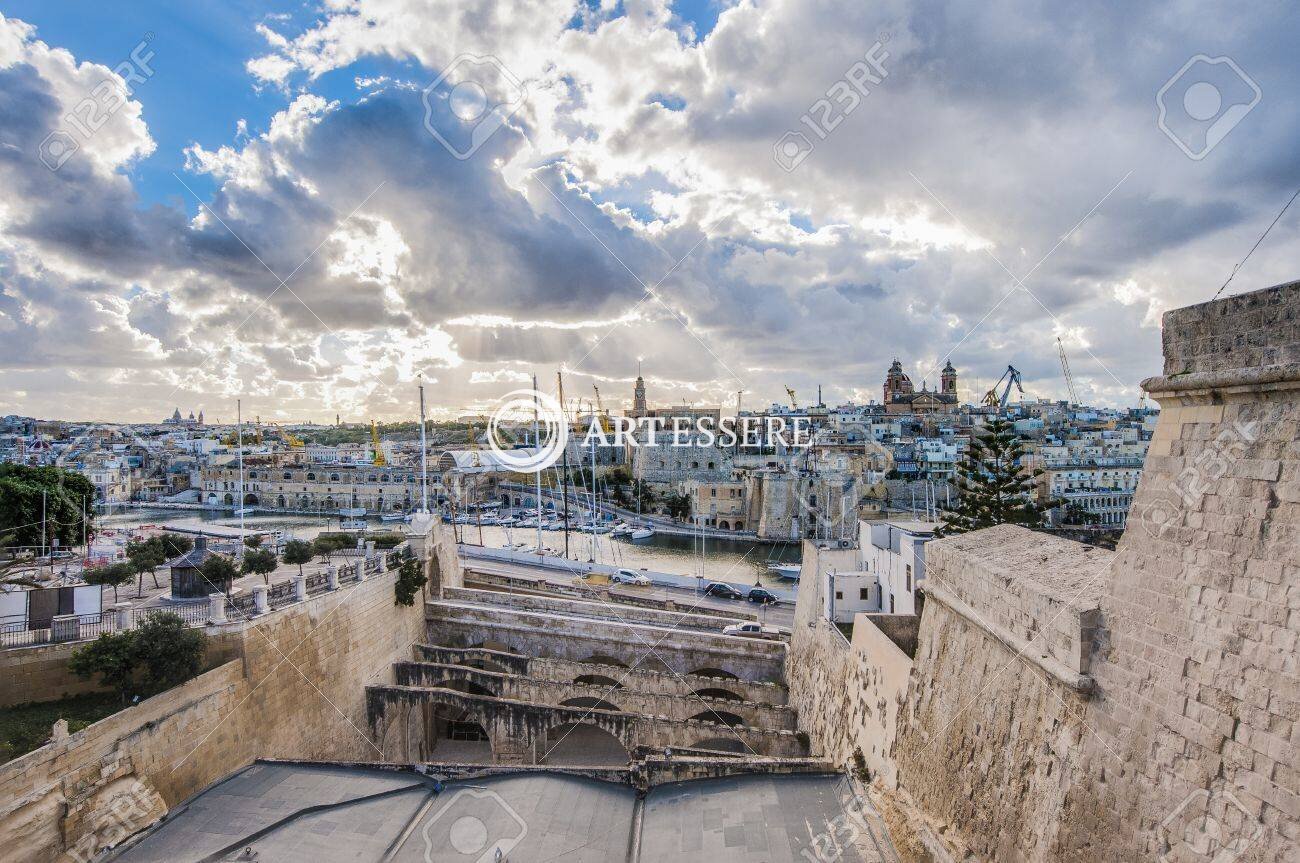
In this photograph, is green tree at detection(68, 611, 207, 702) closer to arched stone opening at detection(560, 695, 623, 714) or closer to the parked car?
arched stone opening at detection(560, 695, 623, 714)

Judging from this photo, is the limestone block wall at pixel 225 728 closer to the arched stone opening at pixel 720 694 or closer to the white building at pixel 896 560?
the arched stone opening at pixel 720 694

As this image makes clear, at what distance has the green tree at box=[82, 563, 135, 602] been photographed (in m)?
12.1

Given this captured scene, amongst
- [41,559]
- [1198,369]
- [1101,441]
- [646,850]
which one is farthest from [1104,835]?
[1101,441]

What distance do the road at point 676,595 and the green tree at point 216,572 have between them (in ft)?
31.0

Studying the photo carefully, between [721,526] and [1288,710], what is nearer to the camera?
[1288,710]

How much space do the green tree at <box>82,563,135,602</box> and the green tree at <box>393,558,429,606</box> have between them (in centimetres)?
486

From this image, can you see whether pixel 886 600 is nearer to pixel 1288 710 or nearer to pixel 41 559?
pixel 1288 710

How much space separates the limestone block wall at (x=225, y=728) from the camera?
6.76 metres

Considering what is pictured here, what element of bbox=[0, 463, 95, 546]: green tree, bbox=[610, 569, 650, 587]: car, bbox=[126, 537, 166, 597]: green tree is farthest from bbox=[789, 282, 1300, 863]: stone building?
bbox=[0, 463, 95, 546]: green tree

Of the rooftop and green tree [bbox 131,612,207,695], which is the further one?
green tree [bbox 131,612,207,695]

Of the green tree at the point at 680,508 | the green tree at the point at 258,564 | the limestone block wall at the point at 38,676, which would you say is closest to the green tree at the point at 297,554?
the green tree at the point at 258,564

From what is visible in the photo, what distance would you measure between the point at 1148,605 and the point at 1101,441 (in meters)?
57.5

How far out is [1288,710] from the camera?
3.27m

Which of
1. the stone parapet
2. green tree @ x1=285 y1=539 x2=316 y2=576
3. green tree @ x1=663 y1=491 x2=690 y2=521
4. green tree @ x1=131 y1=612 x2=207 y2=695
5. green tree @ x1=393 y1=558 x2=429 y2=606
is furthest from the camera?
green tree @ x1=663 y1=491 x2=690 y2=521
